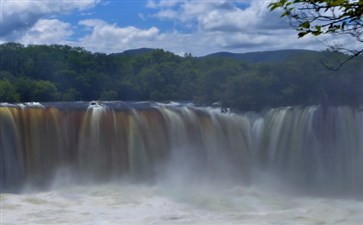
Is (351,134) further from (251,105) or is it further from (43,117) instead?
(43,117)

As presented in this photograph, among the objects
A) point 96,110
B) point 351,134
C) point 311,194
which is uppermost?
point 96,110

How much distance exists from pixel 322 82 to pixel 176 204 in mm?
8206

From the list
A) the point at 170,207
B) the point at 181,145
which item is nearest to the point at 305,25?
the point at 170,207

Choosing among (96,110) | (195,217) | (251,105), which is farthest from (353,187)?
(96,110)

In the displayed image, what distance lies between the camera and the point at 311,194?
14953 millimetres

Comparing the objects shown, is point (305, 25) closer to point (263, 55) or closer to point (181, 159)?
point (181, 159)

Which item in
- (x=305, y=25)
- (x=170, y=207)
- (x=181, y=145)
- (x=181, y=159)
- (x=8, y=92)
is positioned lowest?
(x=170, y=207)

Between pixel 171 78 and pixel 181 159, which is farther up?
pixel 171 78

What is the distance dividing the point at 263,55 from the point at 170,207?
15.3 metres

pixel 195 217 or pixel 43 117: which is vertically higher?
pixel 43 117

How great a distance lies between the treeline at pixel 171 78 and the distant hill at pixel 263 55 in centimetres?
37

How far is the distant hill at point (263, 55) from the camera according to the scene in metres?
22.8

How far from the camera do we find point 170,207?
42.3ft

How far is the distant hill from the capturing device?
22.8 meters
